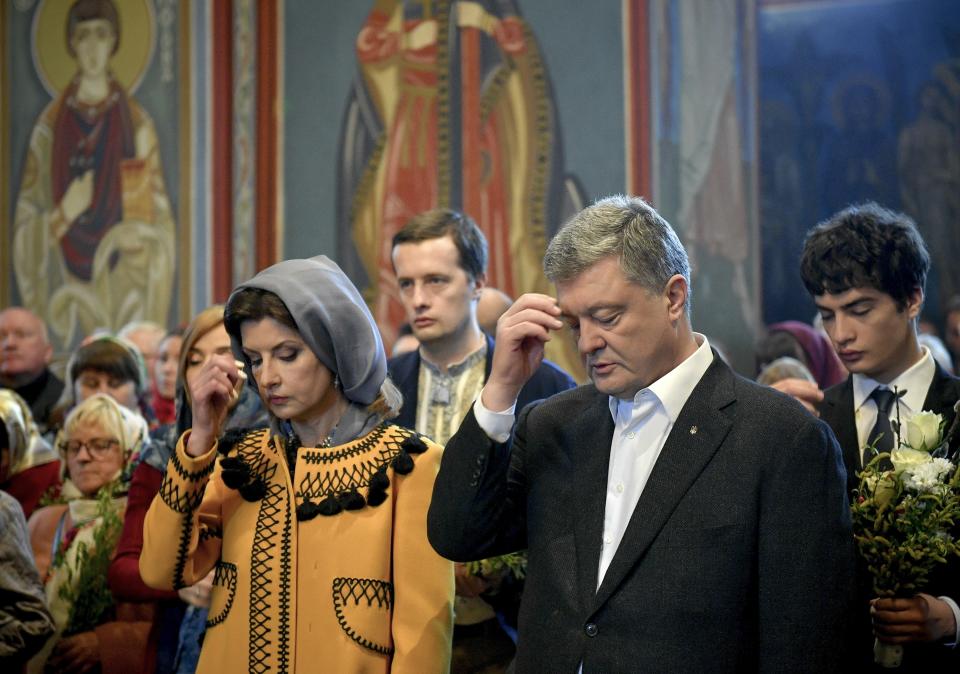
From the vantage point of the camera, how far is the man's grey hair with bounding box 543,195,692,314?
2395mm

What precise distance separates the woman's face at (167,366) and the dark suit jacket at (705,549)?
4.30 meters

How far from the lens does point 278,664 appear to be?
269 cm

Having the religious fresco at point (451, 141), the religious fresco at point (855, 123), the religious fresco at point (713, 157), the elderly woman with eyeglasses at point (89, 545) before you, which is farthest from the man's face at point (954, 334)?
the elderly woman with eyeglasses at point (89, 545)

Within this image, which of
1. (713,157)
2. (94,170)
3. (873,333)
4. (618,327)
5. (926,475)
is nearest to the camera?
(618,327)

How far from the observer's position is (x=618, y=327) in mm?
2379

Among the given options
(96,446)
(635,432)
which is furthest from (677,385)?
(96,446)

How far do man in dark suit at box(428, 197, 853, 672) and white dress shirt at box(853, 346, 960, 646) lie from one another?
35.1 inches

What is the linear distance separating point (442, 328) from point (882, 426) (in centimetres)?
163

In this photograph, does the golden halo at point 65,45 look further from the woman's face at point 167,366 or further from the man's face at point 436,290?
the man's face at point 436,290

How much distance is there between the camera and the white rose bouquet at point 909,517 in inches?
103

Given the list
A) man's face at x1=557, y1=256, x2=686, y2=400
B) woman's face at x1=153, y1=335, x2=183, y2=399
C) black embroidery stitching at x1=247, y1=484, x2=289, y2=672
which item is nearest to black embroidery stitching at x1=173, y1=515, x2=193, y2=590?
black embroidery stitching at x1=247, y1=484, x2=289, y2=672

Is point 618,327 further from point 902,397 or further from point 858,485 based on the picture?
point 902,397

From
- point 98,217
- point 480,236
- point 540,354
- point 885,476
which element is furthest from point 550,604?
point 98,217

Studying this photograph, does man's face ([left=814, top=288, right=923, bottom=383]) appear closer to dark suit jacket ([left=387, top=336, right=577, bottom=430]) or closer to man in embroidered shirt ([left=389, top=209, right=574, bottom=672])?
dark suit jacket ([left=387, top=336, right=577, bottom=430])
